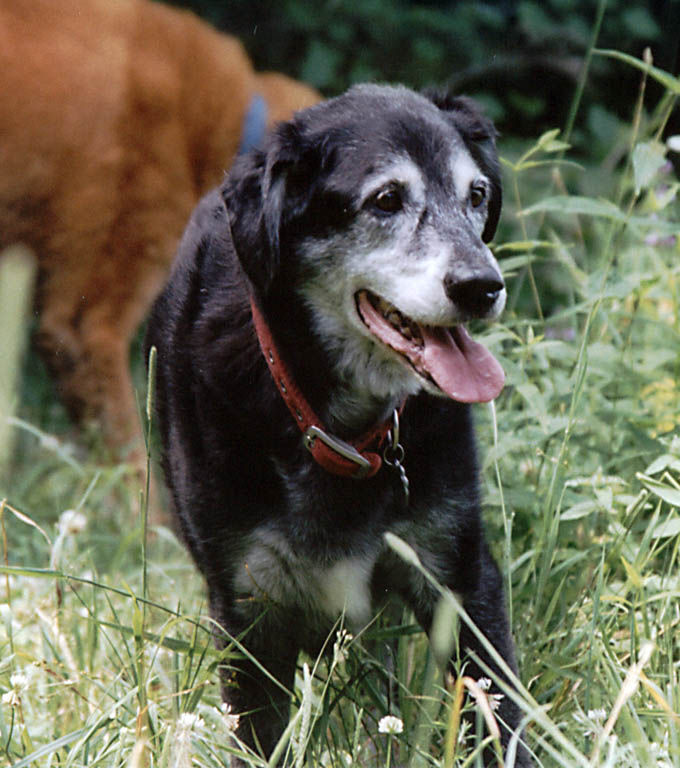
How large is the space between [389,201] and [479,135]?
38cm

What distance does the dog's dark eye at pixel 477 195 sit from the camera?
2.10m

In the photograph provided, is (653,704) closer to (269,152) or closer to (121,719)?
(121,719)

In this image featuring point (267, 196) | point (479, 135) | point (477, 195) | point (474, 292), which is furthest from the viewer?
point (479, 135)

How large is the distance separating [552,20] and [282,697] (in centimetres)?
440

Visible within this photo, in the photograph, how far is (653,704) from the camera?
190cm

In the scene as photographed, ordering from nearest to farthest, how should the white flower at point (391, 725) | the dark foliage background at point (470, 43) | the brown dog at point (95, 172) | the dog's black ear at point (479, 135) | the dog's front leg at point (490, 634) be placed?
the white flower at point (391, 725), the dog's front leg at point (490, 634), the dog's black ear at point (479, 135), the brown dog at point (95, 172), the dark foliage background at point (470, 43)

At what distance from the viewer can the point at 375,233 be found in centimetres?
201

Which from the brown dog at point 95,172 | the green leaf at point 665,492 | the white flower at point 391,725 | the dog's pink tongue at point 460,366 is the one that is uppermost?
the dog's pink tongue at point 460,366

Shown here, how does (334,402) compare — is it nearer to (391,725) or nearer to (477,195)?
(477,195)

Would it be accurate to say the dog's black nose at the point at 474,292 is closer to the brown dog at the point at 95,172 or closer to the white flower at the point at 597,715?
the white flower at the point at 597,715

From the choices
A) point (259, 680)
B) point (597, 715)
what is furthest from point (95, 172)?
point (597, 715)

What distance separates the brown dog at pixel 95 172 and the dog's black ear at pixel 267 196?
2228 mm

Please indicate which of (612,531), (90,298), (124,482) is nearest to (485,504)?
(612,531)

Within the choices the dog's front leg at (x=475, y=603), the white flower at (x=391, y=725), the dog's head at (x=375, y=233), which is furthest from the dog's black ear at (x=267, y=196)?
the white flower at (x=391, y=725)
